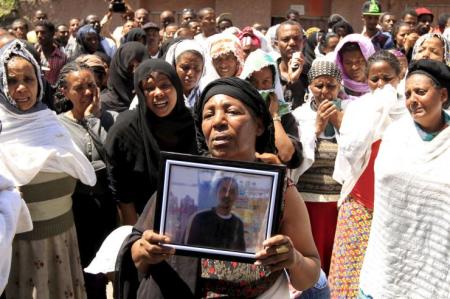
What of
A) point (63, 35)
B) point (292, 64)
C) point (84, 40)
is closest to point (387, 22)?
point (84, 40)

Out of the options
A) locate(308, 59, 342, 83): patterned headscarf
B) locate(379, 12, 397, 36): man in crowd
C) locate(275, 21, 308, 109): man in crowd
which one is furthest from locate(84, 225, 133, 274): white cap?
locate(379, 12, 397, 36): man in crowd

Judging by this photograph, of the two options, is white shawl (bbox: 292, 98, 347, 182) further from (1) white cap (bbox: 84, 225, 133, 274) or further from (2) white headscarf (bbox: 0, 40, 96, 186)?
(1) white cap (bbox: 84, 225, 133, 274)

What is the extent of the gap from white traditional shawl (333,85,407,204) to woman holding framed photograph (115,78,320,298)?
180 cm

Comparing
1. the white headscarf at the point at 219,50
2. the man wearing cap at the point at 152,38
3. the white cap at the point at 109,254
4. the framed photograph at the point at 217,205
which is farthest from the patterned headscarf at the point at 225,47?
the man wearing cap at the point at 152,38

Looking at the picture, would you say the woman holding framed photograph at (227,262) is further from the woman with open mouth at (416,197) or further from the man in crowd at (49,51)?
the man in crowd at (49,51)

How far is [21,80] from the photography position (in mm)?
3623

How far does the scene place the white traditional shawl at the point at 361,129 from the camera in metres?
4.12

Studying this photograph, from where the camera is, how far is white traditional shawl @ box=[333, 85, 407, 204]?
13.5ft

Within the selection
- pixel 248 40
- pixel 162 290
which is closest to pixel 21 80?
pixel 162 290

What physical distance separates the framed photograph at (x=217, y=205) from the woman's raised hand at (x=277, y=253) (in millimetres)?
38

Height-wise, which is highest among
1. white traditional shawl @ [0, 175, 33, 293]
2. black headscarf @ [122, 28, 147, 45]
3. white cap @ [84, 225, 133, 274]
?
black headscarf @ [122, 28, 147, 45]

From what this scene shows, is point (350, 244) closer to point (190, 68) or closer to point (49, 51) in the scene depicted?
point (190, 68)

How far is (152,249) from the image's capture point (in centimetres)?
209

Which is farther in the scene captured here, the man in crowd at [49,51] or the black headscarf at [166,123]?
the man in crowd at [49,51]
